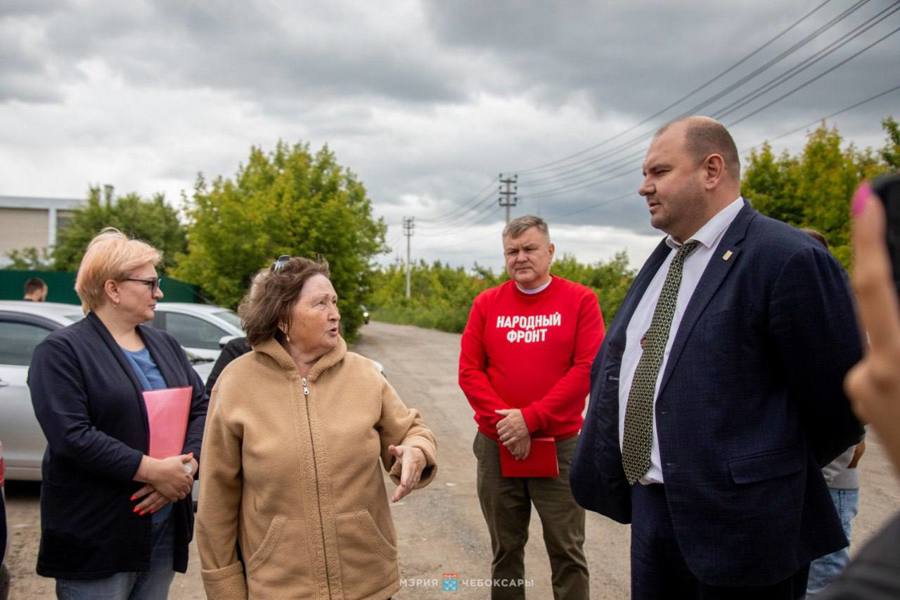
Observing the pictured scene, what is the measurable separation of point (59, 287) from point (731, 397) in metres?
22.7

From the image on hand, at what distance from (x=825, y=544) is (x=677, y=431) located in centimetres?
59

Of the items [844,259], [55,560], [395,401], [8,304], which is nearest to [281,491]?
[395,401]

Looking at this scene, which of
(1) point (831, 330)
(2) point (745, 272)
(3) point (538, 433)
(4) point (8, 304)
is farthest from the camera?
(4) point (8, 304)

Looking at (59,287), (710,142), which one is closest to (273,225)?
(59,287)

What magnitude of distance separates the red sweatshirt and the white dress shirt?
1298 millimetres

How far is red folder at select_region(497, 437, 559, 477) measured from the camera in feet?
13.2

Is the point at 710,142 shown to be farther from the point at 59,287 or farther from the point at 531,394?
the point at 59,287

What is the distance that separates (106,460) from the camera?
2795 millimetres

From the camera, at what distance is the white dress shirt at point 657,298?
2.52 meters

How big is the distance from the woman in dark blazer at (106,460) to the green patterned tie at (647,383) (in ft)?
5.94

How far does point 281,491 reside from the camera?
2.54m

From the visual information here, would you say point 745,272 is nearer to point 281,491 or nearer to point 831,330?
point 831,330

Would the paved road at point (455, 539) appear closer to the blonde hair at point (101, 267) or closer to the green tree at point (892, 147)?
the blonde hair at point (101, 267)

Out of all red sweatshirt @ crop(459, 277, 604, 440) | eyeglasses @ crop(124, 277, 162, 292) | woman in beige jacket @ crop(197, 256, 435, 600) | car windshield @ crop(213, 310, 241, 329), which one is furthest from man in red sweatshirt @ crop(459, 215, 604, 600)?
car windshield @ crop(213, 310, 241, 329)
